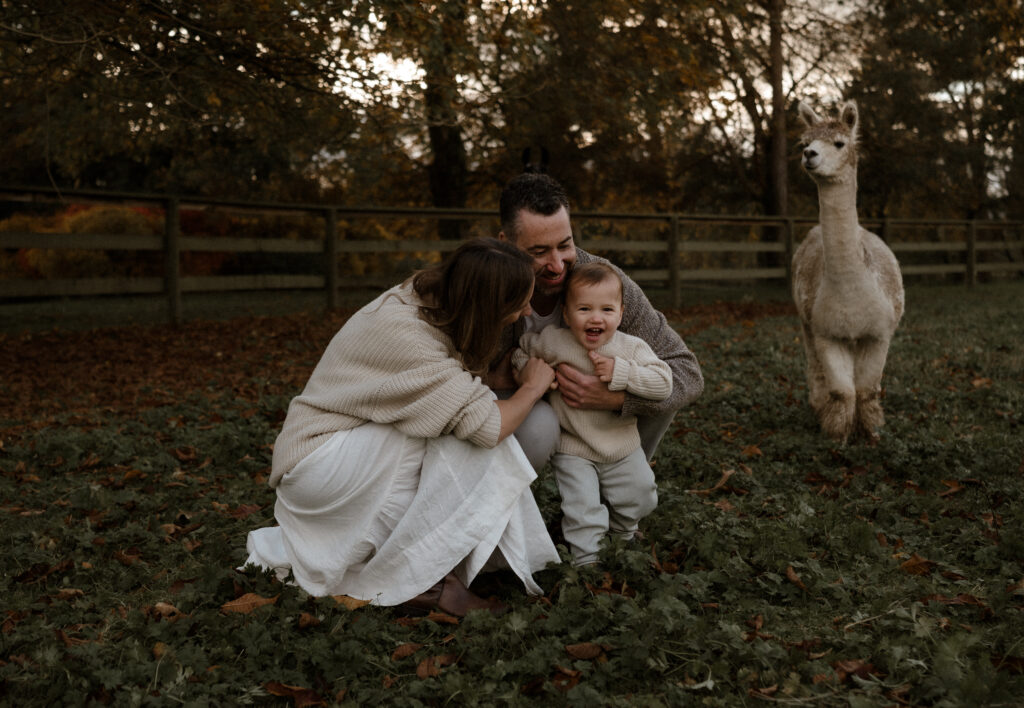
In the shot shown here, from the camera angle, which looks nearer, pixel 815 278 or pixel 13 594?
pixel 13 594

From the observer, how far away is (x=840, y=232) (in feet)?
18.5

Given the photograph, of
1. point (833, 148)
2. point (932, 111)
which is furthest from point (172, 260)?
point (932, 111)

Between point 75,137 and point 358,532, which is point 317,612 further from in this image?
point 75,137

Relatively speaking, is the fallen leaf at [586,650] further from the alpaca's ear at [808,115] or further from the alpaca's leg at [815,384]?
the alpaca's ear at [808,115]

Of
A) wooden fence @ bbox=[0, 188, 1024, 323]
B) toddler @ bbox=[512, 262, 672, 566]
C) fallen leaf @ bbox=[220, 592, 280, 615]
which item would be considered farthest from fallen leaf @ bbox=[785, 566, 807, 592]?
wooden fence @ bbox=[0, 188, 1024, 323]

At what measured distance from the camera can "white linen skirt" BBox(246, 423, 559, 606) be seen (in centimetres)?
316

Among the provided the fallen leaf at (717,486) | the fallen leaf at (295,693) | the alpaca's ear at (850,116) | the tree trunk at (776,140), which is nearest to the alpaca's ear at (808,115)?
the alpaca's ear at (850,116)

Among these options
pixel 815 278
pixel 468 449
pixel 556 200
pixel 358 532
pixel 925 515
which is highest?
pixel 556 200

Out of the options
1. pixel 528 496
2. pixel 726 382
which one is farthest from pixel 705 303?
pixel 528 496

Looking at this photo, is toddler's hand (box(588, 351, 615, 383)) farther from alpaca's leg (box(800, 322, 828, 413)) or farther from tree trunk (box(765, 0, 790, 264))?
tree trunk (box(765, 0, 790, 264))

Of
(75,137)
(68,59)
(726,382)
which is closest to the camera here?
(726,382)

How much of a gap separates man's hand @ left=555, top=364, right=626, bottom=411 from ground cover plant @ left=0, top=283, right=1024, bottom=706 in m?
0.52

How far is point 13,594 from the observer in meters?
3.40

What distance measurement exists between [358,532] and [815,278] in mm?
3954
